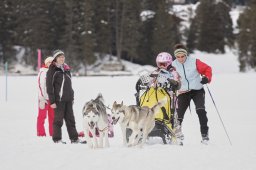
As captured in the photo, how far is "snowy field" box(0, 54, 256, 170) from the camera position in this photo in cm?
623

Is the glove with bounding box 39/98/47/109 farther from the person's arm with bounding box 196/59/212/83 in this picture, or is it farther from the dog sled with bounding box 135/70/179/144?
the person's arm with bounding box 196/59/212/83

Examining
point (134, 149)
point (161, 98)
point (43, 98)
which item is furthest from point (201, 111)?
point (43, 98)

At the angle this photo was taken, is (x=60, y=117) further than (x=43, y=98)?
No

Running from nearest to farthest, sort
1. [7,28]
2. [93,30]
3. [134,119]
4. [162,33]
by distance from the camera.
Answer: [134,119] < [7,28] < [93,30] < [162,33]

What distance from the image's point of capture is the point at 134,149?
726 cm

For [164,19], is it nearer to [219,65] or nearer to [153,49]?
[153,49]

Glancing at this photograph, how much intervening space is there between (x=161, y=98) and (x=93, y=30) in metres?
41.8

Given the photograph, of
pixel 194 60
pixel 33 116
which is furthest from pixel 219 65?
pixel 194 60

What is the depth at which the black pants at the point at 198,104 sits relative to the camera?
30.2ft

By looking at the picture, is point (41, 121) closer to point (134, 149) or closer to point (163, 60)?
point (163, 60)

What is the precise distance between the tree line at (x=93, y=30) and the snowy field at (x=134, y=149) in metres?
25.2

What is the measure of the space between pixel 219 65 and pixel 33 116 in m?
44.7

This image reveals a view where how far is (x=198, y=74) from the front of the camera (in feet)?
30.7

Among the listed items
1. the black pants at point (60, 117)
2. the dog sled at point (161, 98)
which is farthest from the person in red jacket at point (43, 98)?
the dog sled at point (161, 98)
